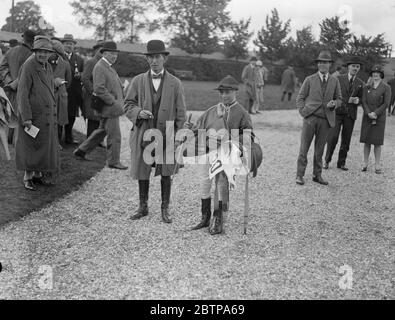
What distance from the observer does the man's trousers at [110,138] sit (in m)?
8.68

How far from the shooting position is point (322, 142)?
8.38 m

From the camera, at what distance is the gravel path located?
13.9ft

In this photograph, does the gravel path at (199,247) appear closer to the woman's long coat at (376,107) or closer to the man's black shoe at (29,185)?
the man's black shoe at (29,185)

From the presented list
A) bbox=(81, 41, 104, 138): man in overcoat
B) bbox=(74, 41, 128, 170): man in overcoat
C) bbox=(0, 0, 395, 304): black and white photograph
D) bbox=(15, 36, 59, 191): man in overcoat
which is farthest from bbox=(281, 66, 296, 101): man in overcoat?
bbox=(15, 36, 59, 191): man in overcoat

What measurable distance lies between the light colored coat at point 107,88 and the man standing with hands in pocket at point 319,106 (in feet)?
10.3

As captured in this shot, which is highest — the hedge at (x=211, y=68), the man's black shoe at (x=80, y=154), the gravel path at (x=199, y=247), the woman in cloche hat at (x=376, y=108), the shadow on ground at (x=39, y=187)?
the hedge at (x=211, y=68)

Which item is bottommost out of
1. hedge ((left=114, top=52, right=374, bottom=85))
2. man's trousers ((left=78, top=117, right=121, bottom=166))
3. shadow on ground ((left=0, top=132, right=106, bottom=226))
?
shadow on ground ((left=0, top=132, right=106, bottom=226))

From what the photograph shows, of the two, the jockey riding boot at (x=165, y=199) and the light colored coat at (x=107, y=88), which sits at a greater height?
the light colored coat at (x=107, y=88)

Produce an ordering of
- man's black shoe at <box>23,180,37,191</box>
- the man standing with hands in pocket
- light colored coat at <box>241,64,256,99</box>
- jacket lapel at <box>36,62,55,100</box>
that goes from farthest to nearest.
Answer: light colored coat at <box>241,64,256,99</box>
the man standing with hands in pocket
man's black shoe at <box>23,180,37,191</box>
jacket lapel at <box>36,62,55,100</box>

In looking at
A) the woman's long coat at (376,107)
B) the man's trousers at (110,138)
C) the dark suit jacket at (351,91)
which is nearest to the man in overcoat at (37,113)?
the man's trousers at (110,138)

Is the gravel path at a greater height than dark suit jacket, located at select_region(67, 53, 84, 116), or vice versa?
dark suit jacket, located at select_region(67, 53, 84, 116)

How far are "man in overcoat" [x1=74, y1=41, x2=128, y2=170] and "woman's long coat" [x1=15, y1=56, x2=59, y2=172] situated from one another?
1627mm

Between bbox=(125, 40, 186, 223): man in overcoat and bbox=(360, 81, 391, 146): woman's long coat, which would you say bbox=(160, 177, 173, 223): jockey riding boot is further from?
bbox=(360, 81, 391, 146): woman's long coat

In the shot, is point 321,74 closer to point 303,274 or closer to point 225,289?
point 303,274
